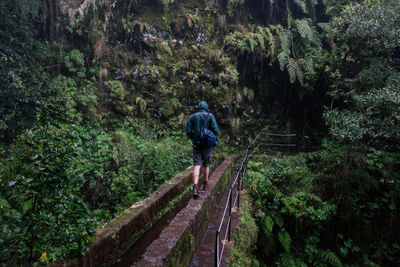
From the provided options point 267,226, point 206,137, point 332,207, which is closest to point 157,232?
point 206,137

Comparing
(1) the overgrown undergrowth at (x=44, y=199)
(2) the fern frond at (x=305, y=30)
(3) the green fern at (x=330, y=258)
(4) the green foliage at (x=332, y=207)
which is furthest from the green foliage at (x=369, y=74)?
(1) the overgrown undergrowth at (x=44, y=199)

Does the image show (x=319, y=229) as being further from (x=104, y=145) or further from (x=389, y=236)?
(x=104, y=145)

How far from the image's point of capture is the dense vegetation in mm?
3474

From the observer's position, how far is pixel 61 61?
30.6ft

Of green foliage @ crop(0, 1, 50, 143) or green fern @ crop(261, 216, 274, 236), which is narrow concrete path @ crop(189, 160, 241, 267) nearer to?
green fern @ crop(261, 216, 274, 236)

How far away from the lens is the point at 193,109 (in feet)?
37.0

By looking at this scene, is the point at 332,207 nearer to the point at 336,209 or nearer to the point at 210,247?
the point at 336,209

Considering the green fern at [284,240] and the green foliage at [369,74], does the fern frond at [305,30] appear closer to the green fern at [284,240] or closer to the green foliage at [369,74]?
the green foliage at [369,74]

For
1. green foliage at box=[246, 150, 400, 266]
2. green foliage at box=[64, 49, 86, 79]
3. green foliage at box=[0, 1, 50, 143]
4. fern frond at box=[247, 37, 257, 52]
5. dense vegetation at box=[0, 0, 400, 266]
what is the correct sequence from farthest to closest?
1. fern frond at box=[247, 37, 257, 52]
2. green foliage at box=[64, 49, 86, 79]
3. green foliage at box=[0, 1, 50, 143]
4. green foliage at box=[246, 150, 400, 266]
5. dense vegetation at box=[0, 0, 400, 266]

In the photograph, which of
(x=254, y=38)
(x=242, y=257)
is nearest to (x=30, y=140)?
(x=242, y=257)

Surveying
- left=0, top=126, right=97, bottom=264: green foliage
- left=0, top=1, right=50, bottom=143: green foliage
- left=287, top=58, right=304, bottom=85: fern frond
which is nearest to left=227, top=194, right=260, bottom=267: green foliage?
left=0, top=126, right=97, bottom=264: green foliage

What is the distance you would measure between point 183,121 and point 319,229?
261 inches

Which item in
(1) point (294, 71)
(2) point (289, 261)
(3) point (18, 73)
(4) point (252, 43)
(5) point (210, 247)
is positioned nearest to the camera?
(5) point (210, 247)

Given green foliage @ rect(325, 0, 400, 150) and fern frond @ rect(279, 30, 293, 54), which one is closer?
green foliage @ rect(325, 0, 400, 150)
